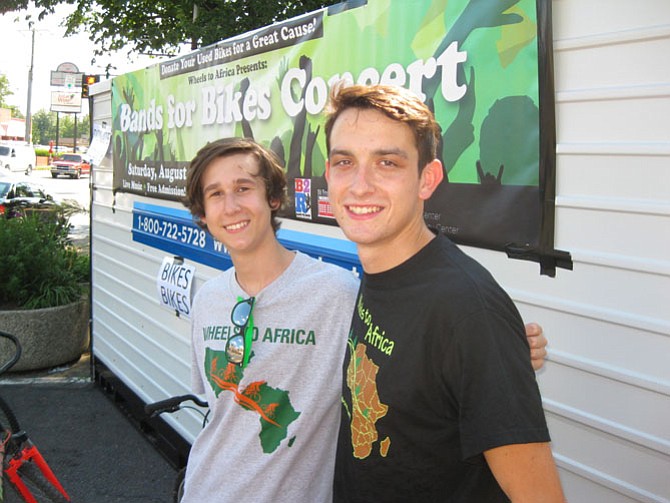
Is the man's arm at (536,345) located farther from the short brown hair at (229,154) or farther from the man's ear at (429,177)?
the short brown hair at (229,154)

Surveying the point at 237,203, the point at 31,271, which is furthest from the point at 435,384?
the point at 31,271

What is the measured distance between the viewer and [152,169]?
4711mm

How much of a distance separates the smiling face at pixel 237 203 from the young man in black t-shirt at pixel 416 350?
0.45 m

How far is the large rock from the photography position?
21.7 ft

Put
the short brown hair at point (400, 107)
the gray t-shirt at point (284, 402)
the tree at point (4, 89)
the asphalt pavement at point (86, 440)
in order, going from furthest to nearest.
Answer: the tree at point (4, 89) < the asphalt pavement at point (86, 440) < the gray t-shirt at point (284, 402) < the short brown hair at point (400, 107)

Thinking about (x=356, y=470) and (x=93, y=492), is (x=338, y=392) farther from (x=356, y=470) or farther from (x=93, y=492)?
(x=93, y=492)

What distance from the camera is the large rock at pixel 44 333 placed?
661 centimetres

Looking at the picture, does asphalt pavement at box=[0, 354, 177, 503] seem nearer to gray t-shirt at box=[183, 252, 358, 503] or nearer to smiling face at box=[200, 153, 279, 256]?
gray t-shirt at box=[183, 252, 358, 503]

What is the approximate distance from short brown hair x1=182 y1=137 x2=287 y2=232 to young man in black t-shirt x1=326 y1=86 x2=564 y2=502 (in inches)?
18.8

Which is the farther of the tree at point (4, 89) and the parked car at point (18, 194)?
the tree at point (4, 89)

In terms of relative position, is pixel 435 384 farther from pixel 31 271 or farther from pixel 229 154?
pixel 31 271

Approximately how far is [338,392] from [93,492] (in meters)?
3.27

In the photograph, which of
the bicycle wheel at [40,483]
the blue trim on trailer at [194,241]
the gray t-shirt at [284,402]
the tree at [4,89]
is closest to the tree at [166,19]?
the blue trim on trailer at [194,241]

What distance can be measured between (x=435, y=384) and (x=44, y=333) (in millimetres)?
6255
